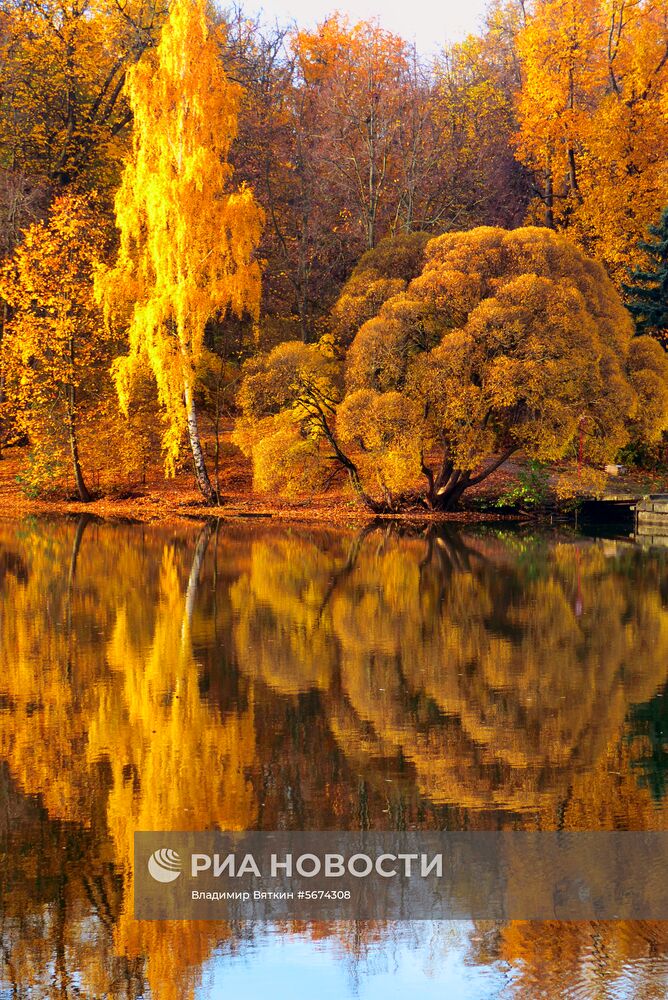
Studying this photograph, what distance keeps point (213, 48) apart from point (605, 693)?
25.0 meters

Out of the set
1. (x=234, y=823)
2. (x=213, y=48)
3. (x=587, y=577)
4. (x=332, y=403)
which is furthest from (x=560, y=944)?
(x=213, y=48)

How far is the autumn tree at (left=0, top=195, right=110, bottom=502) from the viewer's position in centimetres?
3453

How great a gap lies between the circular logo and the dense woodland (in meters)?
22.0

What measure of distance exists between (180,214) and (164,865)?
26.8 meters

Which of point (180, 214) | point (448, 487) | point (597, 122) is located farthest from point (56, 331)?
point (597, 122)

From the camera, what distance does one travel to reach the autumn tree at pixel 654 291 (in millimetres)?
35906

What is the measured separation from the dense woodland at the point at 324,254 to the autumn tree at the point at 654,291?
109 millimetres

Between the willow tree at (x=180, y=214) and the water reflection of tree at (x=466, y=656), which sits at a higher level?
the willow tree at (x=180, y=214)

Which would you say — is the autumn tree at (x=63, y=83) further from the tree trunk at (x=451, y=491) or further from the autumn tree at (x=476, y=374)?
the tree trunk at (x=451, y=491)

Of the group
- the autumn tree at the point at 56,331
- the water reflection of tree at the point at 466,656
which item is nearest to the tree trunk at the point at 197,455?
the autumn tree at the point at 56,331

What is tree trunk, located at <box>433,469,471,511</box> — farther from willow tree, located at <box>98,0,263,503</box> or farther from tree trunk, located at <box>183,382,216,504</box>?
willow tree, located at <box>98,0,263,503</box>

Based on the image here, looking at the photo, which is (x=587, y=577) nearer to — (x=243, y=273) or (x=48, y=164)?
(x=243, y=273)

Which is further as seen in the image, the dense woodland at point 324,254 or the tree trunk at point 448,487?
the tree trunk at point 448,487

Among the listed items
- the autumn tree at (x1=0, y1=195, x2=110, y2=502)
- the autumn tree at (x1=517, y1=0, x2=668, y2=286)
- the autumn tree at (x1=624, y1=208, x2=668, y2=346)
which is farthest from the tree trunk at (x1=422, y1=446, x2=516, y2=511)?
the autumn tree at (x1=517, y1=0, x2=668, y2=286)
